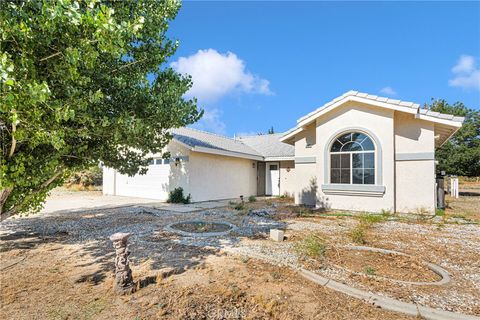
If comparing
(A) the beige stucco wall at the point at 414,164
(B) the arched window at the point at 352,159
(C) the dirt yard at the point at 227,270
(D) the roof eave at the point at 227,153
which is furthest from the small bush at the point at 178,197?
(A) the beige stucco wall at the point at 414,164

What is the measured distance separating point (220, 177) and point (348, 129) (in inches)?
306

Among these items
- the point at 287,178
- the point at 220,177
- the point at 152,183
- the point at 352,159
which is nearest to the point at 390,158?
the point at 352,159

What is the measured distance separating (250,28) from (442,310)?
12.7 m

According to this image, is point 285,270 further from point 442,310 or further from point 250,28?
point 250,28

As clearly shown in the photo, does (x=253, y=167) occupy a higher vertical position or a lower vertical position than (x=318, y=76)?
lower

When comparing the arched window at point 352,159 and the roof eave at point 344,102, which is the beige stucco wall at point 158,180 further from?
the arched window at point 352,159

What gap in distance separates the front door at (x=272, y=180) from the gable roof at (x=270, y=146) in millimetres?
906

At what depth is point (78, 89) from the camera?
11.2ft

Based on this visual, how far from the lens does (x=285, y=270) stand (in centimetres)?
433

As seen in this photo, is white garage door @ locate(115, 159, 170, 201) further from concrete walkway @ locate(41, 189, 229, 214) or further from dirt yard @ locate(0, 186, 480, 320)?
dirt yard @ locate(0, 186, 480, 320)

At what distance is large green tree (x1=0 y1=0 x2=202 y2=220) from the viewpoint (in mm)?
2477

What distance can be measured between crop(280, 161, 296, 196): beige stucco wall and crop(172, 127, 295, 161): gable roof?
2.47 feet

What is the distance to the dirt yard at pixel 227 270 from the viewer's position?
3.12 metres

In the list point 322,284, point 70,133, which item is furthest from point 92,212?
point 322,284
